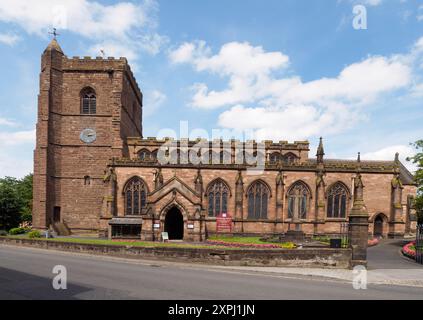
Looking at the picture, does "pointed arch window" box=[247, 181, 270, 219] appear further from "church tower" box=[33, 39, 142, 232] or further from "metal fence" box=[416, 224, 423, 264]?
"church tower" box=[33, 39, 142, 232]

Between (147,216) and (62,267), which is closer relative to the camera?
(62,267)

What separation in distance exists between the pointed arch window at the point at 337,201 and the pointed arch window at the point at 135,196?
65.7 ft

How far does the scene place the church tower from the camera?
30.5 metres

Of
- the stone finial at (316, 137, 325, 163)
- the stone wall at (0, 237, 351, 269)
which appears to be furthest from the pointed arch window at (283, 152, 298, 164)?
the stone wall at (0, 237, 351, 269)

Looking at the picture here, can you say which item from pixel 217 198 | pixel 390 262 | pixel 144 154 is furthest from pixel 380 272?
Result: pixel 144 154

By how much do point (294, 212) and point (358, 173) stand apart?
8686 mm

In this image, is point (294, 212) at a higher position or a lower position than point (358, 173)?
lower

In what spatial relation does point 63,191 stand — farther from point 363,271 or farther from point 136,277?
point 363,271

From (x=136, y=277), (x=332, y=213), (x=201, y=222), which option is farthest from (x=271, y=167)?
(x=136, y=277)

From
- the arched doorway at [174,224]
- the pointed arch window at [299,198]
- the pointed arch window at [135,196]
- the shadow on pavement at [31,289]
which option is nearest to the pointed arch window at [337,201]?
the pointed arch window at [299,198]

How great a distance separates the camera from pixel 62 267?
482 inches

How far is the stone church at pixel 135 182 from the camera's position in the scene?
28.1 meters
